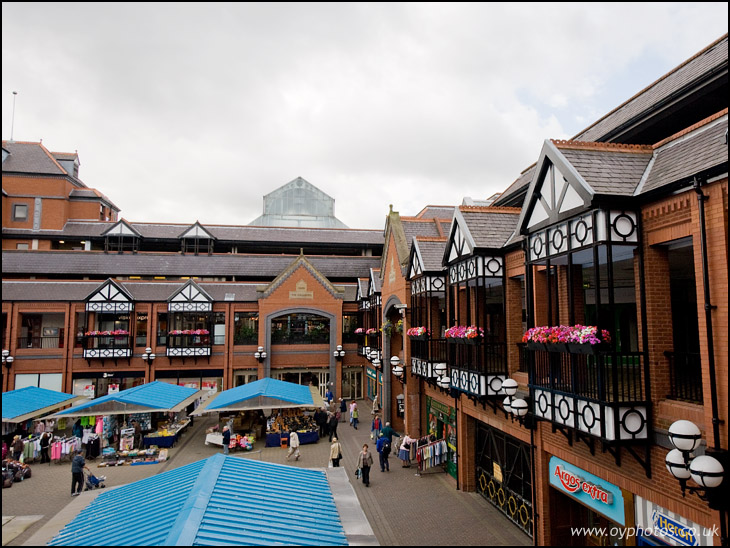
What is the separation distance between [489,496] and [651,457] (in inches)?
307

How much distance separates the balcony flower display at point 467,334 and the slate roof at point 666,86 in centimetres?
600

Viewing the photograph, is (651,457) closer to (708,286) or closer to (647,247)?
(708,286)

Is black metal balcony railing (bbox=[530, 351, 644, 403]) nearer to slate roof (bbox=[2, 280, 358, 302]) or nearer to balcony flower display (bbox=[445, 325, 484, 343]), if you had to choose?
balcony flower display (bbox=[445, 325, 484, 343])

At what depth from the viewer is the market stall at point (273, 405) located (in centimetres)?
2064

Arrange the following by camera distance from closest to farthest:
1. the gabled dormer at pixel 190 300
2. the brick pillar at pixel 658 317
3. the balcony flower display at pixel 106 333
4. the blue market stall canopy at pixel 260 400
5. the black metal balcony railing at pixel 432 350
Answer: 1. the brick pillar at pixel 658 317
2. the black metal balcony railing at pixel 432 350
3. the blue market stall canopy at pixel 260 400
4. the balcony flower display at pixel 106 333
5. the gabled dormer at pixel 190 300

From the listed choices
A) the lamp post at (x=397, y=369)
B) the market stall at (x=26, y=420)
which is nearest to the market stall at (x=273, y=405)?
the lamp post at (x=397, y=369)

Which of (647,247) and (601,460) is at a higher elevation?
(647,247)

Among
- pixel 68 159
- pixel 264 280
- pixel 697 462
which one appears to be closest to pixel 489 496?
pixel 697 462

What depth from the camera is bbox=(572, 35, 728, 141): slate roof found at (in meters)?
9.17

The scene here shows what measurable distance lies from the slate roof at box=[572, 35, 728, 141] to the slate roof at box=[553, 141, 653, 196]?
150cm

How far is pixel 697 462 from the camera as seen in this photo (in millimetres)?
6301

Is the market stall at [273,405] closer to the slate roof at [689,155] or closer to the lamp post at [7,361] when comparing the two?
the lamp post at [7,361]

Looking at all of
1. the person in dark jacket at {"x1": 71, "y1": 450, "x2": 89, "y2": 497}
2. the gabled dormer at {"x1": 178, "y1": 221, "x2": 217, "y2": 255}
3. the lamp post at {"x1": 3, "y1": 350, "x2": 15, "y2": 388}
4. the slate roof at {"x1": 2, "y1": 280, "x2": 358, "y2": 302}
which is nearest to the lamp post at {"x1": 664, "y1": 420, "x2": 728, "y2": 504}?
the person in dark jacket at {"x1": 71, "y1": 450, "x2": 89, "y2": 497}

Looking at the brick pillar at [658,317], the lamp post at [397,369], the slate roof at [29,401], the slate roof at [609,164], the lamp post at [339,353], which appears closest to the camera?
the brick pillar at [658,317]
